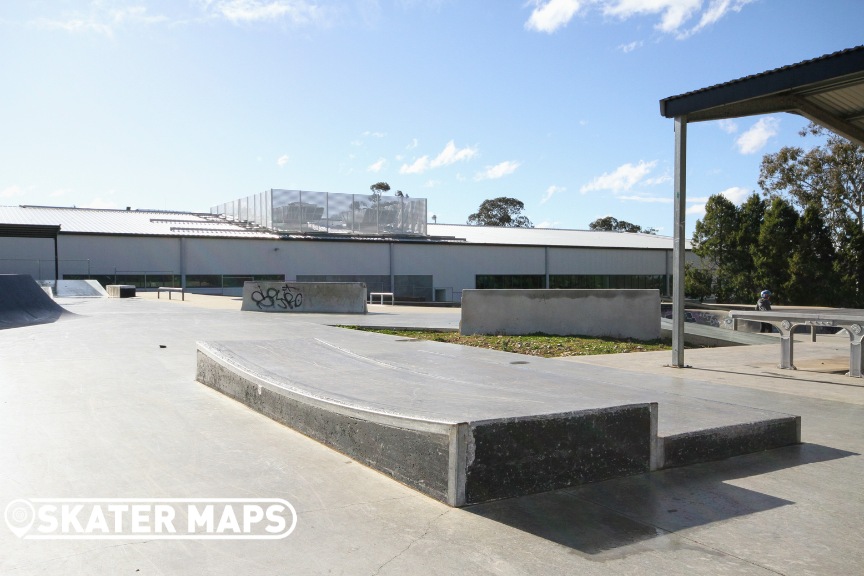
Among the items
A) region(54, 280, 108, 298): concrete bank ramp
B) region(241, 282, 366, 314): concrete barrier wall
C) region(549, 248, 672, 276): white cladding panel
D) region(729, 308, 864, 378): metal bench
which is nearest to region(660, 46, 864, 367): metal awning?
region(729, 308, 864, 378): metal bench

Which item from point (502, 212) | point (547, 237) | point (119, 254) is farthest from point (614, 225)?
point (119, 254)

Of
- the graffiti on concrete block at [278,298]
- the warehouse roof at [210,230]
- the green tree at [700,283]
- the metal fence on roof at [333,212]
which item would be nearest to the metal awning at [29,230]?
the warehouse roof at [210,230]

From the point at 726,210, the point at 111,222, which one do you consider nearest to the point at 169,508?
the point at 111,222

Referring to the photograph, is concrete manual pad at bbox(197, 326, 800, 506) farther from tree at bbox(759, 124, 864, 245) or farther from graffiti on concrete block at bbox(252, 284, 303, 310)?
tree at bbox(759, 124, 864, 245)

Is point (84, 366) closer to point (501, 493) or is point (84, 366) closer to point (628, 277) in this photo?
point (501, 493)

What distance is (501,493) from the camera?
4.26m

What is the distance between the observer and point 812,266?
42938 millimetres

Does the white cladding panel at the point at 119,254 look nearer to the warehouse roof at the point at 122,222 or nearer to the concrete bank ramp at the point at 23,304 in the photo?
the warehouse roof at the point at 122,222

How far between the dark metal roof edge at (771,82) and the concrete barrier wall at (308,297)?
13.9 meters

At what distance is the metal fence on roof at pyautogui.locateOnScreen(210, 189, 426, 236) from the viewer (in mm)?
47688

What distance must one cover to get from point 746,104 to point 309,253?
1463 inches

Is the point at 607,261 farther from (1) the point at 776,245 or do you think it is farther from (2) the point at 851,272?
(2) the point at 851,272

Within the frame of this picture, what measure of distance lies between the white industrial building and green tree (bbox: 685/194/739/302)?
858cm

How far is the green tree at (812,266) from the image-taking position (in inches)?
1692
